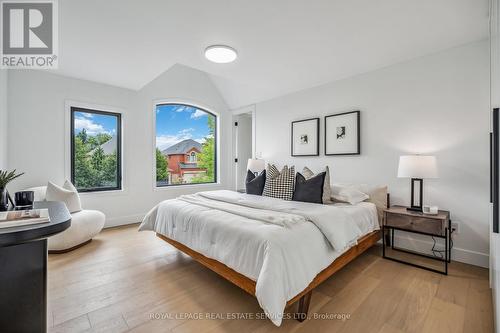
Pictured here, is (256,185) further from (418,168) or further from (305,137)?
(418,168)

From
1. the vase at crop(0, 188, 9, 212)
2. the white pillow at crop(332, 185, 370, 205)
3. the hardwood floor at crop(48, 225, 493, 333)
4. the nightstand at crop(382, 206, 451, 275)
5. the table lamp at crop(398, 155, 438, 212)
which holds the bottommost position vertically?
the hardwood floor at crop(48, 225, 493, 333)

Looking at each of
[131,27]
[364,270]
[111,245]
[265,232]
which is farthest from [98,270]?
[364,270]

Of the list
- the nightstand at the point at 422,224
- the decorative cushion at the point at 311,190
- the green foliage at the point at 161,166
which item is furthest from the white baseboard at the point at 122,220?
the nightstand at the point at 422,224

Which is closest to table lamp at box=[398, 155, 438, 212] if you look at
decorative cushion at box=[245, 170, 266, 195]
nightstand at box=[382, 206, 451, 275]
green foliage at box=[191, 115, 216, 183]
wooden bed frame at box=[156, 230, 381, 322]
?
nightstand at box=[382, 206, 451, 275]

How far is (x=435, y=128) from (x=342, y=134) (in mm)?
1152

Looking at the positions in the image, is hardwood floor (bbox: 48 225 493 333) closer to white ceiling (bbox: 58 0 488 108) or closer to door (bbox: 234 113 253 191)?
white ceiling (bbox: 58 0 488 108)

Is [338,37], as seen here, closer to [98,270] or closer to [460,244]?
[460,244]

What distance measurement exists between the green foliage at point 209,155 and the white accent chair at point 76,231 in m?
2.57

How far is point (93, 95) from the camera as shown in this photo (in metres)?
3.85

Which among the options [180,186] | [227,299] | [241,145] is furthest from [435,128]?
[180,186]

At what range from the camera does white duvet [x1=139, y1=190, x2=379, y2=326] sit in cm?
153

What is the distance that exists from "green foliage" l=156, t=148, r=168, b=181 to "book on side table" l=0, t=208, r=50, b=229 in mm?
3762

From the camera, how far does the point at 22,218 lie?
3.39 ft

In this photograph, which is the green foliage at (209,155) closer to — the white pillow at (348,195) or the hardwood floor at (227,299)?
the hardwood floor at (227,299)
